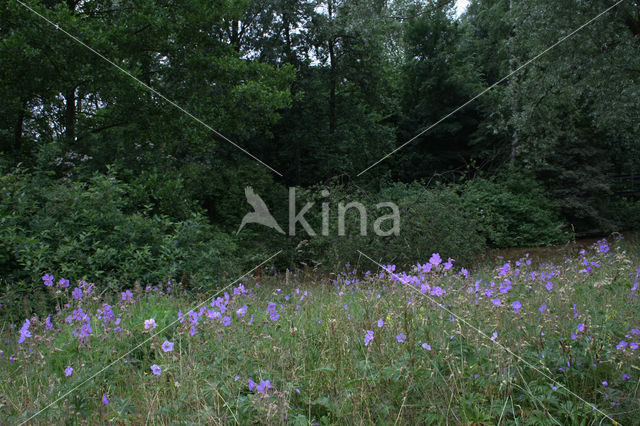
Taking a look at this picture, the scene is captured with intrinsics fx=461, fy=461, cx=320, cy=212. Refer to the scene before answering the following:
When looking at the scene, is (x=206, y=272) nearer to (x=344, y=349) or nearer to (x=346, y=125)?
(x=344, y=349)

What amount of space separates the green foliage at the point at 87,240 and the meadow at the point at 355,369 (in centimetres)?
188

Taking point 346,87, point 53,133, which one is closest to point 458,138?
point 346,87

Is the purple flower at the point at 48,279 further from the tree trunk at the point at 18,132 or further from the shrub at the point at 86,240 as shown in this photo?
the tree trunk at the point at 18,132

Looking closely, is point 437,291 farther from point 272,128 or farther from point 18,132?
point 272,128

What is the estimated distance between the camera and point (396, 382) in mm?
1954

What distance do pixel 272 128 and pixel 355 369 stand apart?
1372cm

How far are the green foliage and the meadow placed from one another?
1.88 meters

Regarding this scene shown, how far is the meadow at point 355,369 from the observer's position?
1.74 meters

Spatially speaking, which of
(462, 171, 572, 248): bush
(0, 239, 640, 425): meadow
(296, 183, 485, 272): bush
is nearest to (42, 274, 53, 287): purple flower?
(0, 239, 640, 425): meadow

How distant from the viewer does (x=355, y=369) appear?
2115 millimetres

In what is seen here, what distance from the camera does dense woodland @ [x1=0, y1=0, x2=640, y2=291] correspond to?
18.6 ft

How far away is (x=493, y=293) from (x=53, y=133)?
915cm
